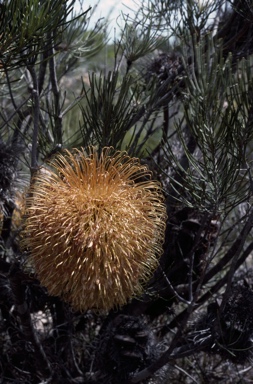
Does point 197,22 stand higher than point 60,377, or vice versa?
point 197,22

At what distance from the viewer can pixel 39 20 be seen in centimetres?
167

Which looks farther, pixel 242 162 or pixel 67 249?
pixel 242 162

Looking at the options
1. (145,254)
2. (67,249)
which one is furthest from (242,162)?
(67,249)

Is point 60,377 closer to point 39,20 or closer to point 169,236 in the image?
point 169,236

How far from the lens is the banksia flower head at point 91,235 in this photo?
67.2 inches

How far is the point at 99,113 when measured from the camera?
2.21 m

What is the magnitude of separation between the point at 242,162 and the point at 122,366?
2.65ft

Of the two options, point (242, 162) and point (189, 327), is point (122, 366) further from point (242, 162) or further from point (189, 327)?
point (242, 162)

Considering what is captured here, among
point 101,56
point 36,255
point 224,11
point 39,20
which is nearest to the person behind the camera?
point 39,20

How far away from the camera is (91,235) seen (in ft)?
5.54

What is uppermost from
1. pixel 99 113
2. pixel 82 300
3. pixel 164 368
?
pixel 99 113

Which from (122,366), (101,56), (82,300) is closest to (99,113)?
(82,300)

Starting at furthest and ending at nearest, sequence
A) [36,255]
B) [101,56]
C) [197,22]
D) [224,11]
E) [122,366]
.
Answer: [101,56] < [224,11] < [197,22] < [122,366] < [36,255]

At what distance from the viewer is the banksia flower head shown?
171 centimetres
